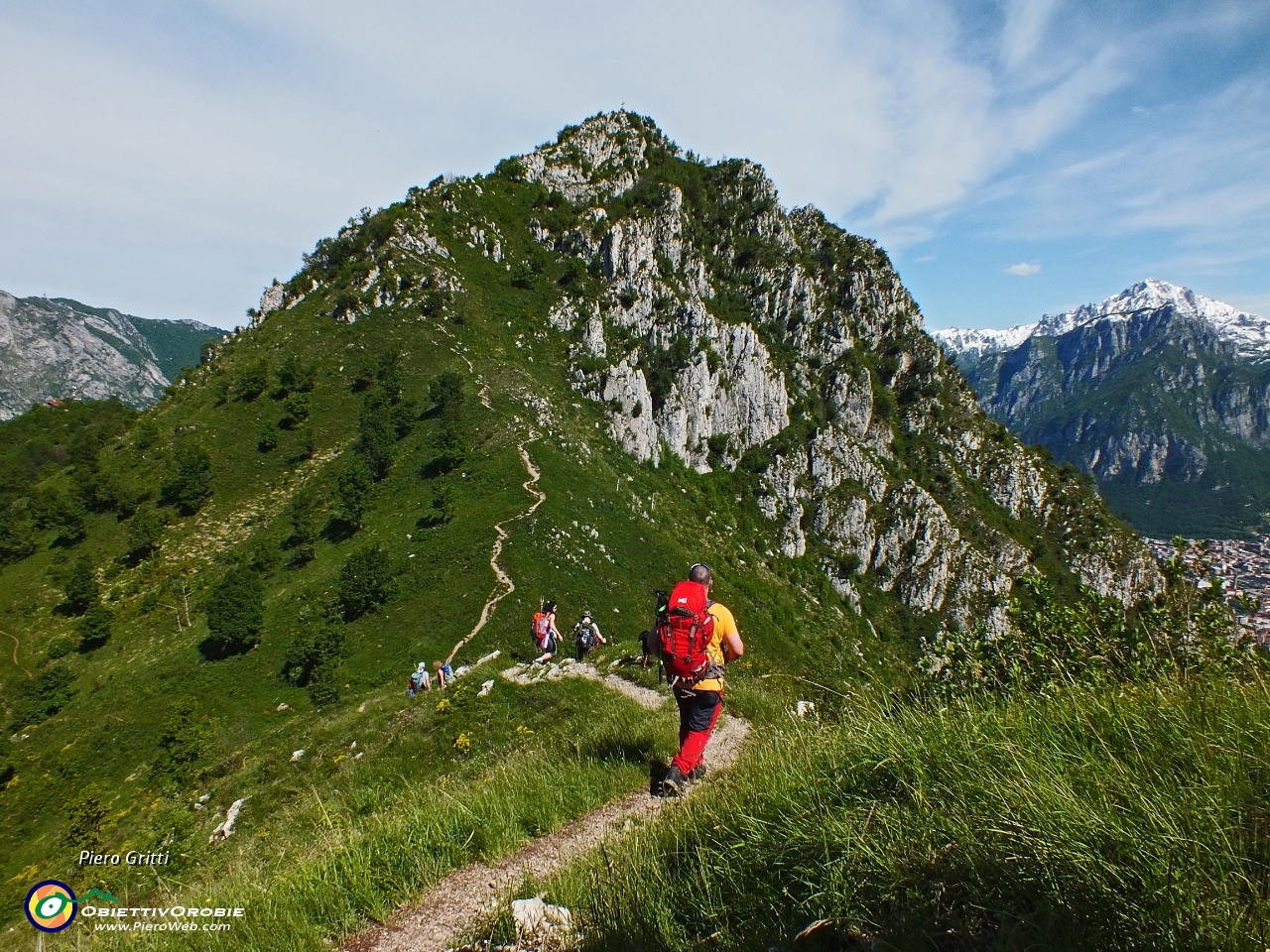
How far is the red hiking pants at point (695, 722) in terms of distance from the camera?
5625mm

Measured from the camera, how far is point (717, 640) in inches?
232

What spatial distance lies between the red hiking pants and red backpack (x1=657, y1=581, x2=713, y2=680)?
0.74 feet

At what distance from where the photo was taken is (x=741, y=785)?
4316 millimetres

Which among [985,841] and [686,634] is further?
[686,634]

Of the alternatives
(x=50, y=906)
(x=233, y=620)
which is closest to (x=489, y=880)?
(x=50, y=906)

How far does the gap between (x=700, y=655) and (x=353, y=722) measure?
12350 millimetres

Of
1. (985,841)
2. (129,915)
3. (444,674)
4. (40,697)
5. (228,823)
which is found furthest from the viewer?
(40,697)

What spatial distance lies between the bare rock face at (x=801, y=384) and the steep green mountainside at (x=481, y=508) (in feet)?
1.77

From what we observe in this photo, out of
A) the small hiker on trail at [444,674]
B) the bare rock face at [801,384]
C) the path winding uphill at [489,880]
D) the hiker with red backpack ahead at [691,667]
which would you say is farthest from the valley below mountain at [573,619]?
the small hiker on trail at [444,674]

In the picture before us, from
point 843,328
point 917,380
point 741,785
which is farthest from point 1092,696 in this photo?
point 917,380

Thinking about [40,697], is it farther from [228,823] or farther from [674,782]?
[674,782]

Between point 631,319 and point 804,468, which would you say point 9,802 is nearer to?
point 631,319
